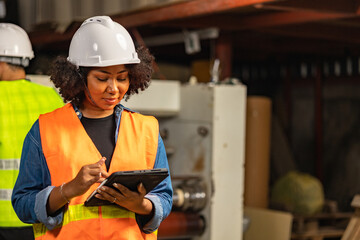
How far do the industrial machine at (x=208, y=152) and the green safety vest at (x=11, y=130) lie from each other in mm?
1465

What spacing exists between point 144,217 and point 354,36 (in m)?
4.47

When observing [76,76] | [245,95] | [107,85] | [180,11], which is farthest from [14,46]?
[245,95]

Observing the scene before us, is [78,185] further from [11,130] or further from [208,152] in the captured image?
[208,152]

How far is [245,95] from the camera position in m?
4.60

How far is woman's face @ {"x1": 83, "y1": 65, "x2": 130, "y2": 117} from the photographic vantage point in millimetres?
2002

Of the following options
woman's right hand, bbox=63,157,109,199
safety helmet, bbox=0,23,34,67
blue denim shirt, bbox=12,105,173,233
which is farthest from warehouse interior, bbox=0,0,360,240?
woman's right hand, bbox=63,157,109,199

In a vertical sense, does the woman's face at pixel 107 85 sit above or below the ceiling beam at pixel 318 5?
below

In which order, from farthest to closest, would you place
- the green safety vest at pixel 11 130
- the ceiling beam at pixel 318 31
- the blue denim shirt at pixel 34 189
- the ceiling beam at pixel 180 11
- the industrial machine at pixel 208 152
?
1. the ceiling beam at pixel 318 31
2. the industrial machine at pixel 208 152
3. the ceiling beam at pixel 180 11
4. the green safety vest at pixel 11 130
5. the blue denim shirt at pixel 34 189

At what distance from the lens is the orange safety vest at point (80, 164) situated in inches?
78.0

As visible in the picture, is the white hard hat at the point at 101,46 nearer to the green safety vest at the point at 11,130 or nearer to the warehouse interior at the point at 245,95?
the green safety vest at the point at 11,130

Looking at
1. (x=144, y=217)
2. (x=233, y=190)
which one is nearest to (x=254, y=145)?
(x=233, y=190)

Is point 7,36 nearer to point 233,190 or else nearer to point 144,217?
point 144,217

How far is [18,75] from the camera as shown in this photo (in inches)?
119

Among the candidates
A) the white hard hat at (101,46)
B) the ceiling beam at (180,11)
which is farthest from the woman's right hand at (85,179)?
the ceiling beam at (180,11)
